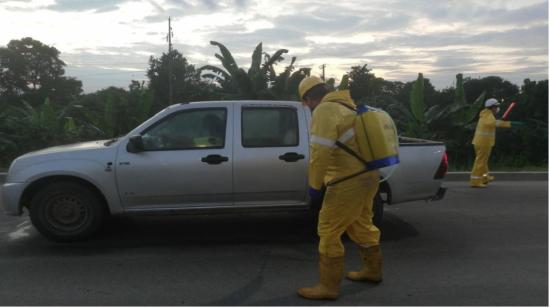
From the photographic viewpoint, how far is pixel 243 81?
16281 mm

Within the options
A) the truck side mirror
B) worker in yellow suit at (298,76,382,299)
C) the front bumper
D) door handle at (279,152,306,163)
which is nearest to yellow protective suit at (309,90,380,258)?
worker in yellow suit at (298,76,382,299)

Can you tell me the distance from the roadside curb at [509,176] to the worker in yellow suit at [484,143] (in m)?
0.88

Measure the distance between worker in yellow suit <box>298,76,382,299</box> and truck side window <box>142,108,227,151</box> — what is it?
1865 millimetres

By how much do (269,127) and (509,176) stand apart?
7.50 metres

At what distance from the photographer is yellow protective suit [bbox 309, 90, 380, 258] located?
4082 millimetres

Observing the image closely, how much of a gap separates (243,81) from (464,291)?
1251 cm

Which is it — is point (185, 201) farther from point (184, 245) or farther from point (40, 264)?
point (40, 264)

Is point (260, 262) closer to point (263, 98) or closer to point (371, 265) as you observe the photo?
point (371, 265)

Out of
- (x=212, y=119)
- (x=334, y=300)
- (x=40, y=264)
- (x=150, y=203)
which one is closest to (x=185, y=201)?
(x=150, y=203)

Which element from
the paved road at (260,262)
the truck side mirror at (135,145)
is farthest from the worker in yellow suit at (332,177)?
the truck side mirror at (135,145)

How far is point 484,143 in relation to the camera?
10.6 m

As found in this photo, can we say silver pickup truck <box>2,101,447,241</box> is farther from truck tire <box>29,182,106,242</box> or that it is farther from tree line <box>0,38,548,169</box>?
tree line <box>0,38,548,169</box>

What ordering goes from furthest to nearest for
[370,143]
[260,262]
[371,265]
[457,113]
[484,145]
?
[457,113] < [484,145] < [260,262] < [371,265] < [370,143]

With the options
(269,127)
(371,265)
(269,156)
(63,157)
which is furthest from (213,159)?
(371,265)
